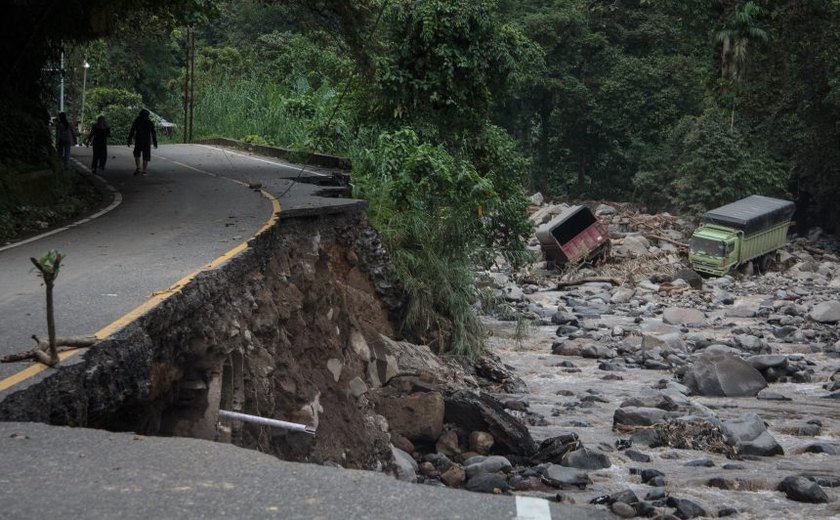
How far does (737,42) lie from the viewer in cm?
4141

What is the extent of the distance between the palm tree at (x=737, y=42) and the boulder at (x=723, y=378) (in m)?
22.0

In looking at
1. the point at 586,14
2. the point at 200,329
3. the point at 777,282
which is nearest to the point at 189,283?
the point at 200,329

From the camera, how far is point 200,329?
29.6ft

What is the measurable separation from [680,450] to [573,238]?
21.3m

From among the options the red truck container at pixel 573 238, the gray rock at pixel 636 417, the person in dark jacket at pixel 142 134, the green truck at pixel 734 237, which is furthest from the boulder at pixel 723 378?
the red truck container at pixel 573 238

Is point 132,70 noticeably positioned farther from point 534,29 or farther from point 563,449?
point 563,449

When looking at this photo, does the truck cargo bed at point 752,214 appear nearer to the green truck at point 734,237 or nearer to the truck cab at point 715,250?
the green truck at point 734,237

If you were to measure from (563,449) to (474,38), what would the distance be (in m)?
11.0

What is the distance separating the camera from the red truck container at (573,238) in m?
34.8

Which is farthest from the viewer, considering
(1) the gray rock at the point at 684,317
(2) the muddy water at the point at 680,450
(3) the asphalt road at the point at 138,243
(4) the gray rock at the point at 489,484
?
(1) the gray rock at the point at 684,317

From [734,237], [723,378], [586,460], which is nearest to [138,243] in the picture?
[586,460]

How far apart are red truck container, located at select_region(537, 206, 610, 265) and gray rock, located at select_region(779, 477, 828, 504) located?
22962mm

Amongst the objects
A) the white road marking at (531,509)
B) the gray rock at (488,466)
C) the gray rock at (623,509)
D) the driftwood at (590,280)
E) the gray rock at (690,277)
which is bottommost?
the driftwood at (590,280)

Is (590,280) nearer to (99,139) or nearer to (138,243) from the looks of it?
(99,139)
